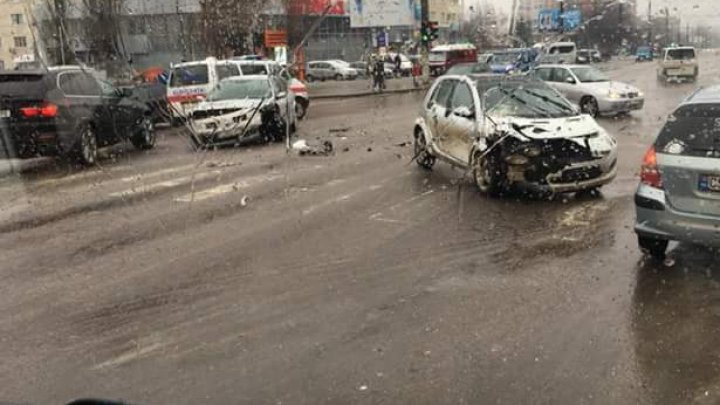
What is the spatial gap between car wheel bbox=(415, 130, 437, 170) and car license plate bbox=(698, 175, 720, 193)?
642 centimetres

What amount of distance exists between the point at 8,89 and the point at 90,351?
9401 millimetres

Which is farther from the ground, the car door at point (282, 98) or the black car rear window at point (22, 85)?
→ the black car rear window at point (22, 85)

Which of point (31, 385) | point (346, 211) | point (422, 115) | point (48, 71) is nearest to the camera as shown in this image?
point (31, 385)

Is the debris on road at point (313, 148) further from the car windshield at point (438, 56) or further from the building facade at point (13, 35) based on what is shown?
the car windshield at point (438, 56)

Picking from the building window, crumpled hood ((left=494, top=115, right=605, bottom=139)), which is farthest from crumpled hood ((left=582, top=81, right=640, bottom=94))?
the building window

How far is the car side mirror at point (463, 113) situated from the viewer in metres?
10.1

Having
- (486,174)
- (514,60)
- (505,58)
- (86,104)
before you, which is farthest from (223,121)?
(505,58)

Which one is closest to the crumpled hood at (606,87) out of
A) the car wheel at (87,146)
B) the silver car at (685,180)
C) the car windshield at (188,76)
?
the car windshield at (188,76)

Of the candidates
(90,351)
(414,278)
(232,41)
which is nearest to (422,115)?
(414,278)

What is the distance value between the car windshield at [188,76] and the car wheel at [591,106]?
35.0ft

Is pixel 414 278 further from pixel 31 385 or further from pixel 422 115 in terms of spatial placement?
pixel 422 115

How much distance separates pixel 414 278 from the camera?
6.15m

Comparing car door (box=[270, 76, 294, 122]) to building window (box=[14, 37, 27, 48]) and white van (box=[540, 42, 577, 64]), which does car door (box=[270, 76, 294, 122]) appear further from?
building window (box=[14, 37, 27, 48])

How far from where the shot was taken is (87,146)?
13.8 meters
